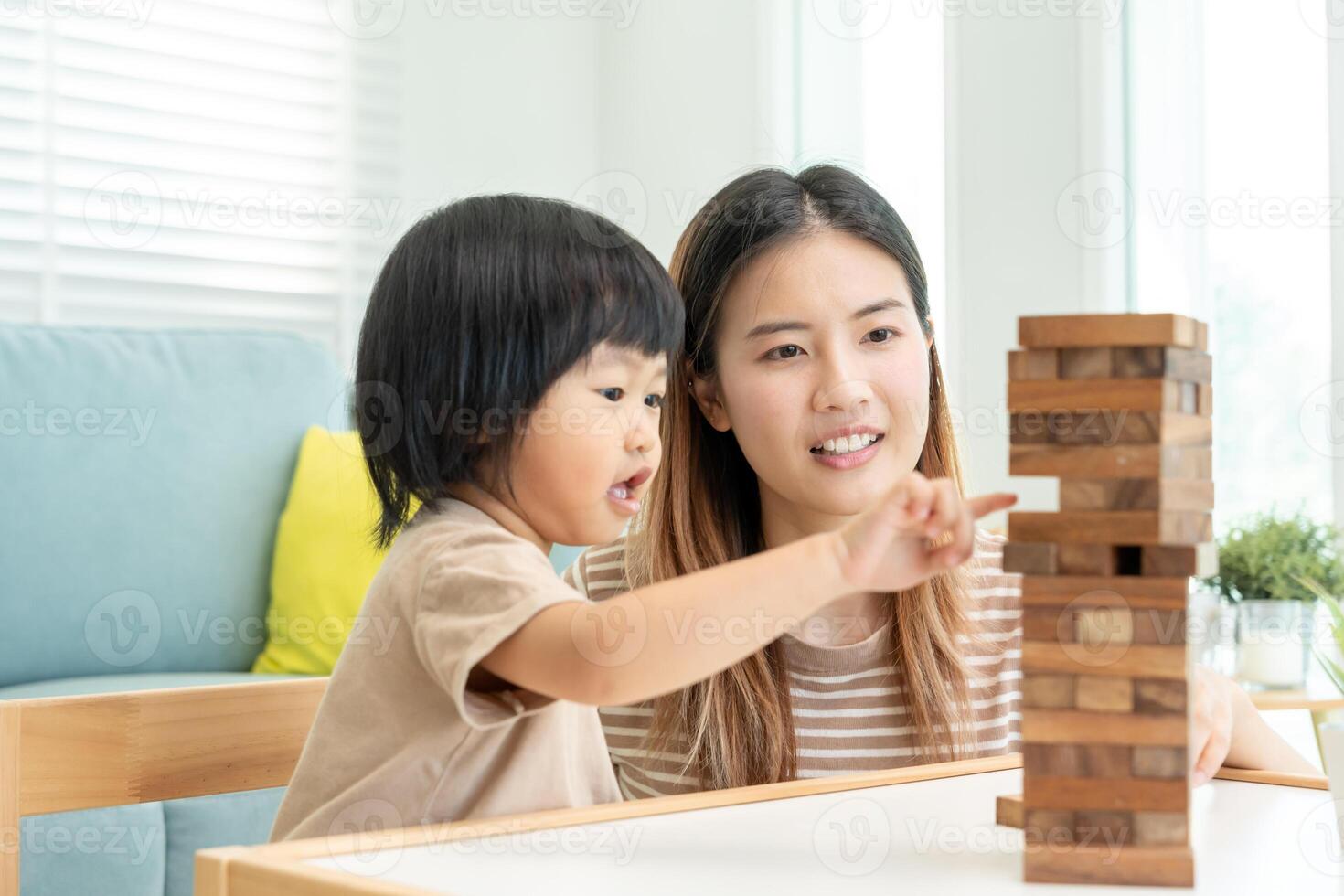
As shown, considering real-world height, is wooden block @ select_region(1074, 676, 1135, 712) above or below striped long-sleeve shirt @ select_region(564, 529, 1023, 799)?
above

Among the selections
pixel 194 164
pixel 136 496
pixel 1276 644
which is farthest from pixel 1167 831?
pixel 194 164

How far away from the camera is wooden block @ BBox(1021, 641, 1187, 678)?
541 mm

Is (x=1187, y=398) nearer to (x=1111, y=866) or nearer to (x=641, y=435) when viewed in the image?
(x=1111, y=866)

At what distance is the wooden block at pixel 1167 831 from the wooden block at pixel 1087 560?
100 millimetres

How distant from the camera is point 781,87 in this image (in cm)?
298

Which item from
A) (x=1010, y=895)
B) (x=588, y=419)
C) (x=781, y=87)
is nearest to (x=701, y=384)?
(x=588, y=419)

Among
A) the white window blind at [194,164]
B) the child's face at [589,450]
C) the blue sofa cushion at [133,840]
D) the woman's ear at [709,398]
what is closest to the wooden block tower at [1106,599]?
the child's face at [589,450]

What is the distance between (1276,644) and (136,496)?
1.80 meters

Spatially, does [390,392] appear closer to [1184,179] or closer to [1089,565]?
[1089,565]

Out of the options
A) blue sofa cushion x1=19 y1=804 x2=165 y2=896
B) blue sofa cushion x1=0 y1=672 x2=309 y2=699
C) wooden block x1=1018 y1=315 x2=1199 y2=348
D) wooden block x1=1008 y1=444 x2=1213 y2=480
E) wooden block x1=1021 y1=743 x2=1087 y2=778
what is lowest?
blue sofa cushion x1=19 y1=804 x2=165 y2=896

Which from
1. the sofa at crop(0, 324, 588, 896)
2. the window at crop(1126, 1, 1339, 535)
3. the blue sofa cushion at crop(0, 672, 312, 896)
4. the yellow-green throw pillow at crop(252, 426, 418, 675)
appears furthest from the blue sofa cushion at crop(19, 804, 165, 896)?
the window at crop(1126, 1, 1339, 535)

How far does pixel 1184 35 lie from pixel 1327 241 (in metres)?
0.47

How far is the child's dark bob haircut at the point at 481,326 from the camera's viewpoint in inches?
31.1

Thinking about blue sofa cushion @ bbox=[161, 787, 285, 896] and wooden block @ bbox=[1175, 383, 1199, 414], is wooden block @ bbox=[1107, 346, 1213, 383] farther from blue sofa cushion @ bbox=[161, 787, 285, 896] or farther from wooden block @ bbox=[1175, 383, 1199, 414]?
blue sofa cushion @ bbox=[161, 787, 285, 896]
